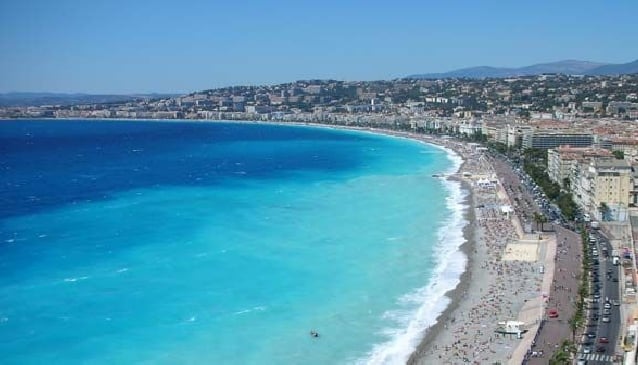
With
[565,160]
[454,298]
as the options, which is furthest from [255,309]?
[565,160]

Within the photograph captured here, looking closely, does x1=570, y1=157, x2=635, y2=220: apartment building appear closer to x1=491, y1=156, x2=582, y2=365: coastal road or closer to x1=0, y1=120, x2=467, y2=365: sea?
x1=491, y1=156, x2=582, y2=365: coastal road

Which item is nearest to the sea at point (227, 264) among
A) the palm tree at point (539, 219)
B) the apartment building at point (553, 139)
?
the palm tree at point (539, 219)

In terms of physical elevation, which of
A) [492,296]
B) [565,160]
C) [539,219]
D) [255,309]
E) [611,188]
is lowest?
[255,309]

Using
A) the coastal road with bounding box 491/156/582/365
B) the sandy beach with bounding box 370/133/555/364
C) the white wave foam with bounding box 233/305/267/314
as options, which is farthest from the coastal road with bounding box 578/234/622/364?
the white wave foam with bounding box 233/305/267/314

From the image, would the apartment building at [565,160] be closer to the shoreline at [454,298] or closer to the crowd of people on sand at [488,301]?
the crowd of people on sand at [488,301]

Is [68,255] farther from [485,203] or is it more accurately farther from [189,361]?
[485,203]

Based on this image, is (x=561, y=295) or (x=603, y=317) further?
(x=561, y=295)

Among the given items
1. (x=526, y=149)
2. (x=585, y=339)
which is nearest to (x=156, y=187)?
(x=526, y=149)

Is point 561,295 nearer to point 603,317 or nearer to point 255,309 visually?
point 603,317
